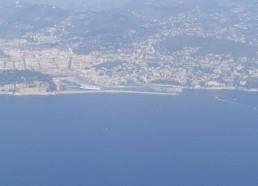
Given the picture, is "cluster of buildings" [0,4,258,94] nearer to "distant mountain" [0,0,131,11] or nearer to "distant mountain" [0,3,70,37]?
"distant mountain" [0,3,70,37]

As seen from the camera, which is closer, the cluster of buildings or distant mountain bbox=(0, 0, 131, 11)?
the cluster of buildings

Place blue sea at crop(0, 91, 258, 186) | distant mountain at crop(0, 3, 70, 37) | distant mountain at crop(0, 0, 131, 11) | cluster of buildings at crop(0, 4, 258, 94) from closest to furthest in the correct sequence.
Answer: blue sea at crop(0, 91, 258, 186)
cluster of buildings at crop(0, 4, 258, 94)
distant mountain at crop(0, 3, 70, 37)
distant mountain at crop(0, 0, 131, 11)

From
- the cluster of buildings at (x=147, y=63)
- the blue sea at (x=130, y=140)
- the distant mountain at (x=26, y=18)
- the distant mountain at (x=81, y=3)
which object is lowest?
the blue sea at (x=130, y=140)

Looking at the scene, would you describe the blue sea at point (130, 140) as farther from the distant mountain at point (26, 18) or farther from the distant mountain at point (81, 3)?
the distant mountain at point (81, 3)

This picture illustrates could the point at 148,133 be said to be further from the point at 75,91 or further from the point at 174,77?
the point at 174,77

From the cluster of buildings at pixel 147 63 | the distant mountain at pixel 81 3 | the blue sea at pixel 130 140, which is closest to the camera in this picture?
the blue sea at pixel 130 140

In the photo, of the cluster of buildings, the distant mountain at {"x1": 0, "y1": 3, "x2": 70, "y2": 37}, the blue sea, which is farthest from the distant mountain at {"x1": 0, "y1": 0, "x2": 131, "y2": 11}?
the blue sea

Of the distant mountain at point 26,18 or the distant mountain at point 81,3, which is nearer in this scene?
the distant mountain at point 26,18

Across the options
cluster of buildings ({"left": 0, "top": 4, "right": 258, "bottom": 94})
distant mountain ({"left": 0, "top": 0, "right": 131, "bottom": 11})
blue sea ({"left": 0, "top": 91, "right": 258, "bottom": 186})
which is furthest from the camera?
distant mountain ({"left": 0, "top": 0, "right": 131, "bottom": 11})

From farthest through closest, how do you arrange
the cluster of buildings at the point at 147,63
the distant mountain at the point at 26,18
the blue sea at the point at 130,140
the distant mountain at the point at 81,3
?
1. the distant mountain at the point at 81,3
2. the distant mountain at the point at 26,18
3. the cluster of buildings at the point at 147,63
4. the blue sea at the point at 130,140

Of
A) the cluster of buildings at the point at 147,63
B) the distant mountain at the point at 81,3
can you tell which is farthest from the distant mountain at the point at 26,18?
the distant mountain at the point at 81,3

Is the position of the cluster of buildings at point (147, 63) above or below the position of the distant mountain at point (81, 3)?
below
